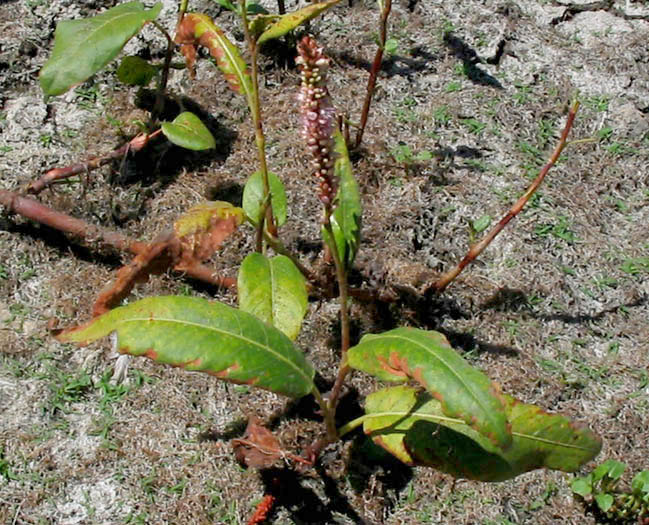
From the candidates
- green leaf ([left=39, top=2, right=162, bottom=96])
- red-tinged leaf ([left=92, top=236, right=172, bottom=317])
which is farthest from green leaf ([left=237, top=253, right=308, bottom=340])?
green leaf ([left=39, top=2, right=162, bottom=96])

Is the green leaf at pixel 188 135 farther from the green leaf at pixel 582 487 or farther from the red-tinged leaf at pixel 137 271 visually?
the green leaf at pixel 582 487

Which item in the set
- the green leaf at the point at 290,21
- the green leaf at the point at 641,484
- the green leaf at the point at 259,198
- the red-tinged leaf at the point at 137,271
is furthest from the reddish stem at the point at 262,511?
the green leaf at the point at 290,21

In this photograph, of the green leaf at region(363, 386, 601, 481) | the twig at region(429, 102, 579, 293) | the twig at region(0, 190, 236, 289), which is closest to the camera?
the green leaf at region(363, 386, 601, 481)

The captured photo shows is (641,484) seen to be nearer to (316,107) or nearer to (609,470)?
(609,470)

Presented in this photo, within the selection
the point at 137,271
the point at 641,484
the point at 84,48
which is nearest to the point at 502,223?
the point at 641,484

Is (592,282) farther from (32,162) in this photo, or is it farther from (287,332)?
(32,162)

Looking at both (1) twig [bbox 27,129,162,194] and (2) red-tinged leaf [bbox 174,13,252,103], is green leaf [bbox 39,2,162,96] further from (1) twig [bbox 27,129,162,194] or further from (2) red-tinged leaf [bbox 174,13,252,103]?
(1) twig [bbox 27,129,162,194]
